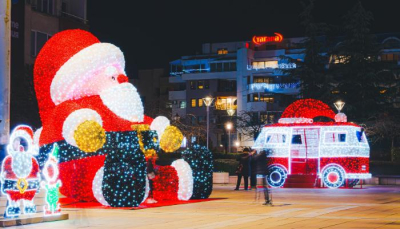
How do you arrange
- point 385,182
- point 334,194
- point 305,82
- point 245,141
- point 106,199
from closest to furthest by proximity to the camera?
point 106,199
point 334,194
point 385,182
point 305,82
point 245,141

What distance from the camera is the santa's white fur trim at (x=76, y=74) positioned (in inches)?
790

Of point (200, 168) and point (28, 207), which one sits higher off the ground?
point (200, 168)

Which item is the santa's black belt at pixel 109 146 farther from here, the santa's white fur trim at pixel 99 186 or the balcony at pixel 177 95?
the balcony at pixel 177 95

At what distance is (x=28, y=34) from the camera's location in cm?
4072

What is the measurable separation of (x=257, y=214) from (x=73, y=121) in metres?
5.62

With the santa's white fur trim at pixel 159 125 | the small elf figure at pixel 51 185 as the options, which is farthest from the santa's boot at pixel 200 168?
the small elf figure at pixel 51 185

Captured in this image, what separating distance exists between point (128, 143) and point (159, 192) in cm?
301

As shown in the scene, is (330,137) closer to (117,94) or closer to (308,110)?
(308,110)

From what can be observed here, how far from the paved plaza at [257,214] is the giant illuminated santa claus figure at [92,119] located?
3.74 feet

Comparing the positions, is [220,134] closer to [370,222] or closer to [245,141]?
[245,141]

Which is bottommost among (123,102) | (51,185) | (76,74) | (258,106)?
(51,185)

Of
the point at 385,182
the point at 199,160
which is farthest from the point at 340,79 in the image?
the point at 199,160

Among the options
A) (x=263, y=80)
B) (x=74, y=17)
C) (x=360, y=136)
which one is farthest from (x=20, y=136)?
(x=263, y=80)

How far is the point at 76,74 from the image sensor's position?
65.9ft
